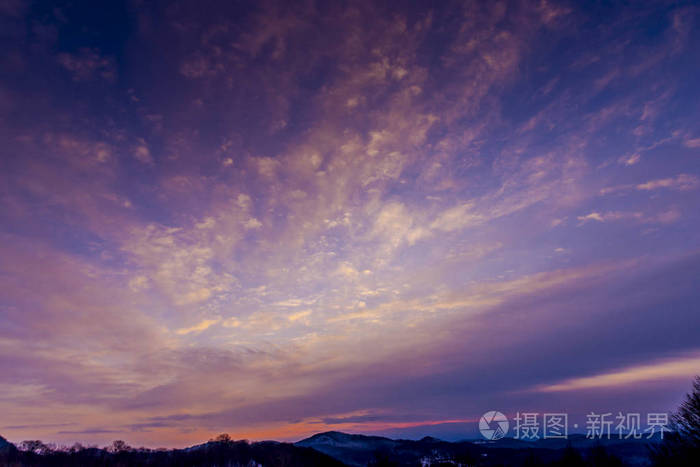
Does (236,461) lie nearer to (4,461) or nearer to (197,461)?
(197,461)

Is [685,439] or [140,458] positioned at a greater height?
[685,439]

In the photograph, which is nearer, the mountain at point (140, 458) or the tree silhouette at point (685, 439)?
the tree silhouette at point (685, 439)

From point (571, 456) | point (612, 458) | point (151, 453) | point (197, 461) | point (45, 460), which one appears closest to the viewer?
point (612, 458)

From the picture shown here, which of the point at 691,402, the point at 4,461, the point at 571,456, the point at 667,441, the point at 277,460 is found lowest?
the point at 277,460

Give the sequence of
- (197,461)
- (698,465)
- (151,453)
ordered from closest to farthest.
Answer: (698,465)
(197,461)
(151,453)

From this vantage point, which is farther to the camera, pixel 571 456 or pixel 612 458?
pixel 571 456

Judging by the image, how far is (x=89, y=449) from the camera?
182250mm

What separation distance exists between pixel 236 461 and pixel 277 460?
29.4 m

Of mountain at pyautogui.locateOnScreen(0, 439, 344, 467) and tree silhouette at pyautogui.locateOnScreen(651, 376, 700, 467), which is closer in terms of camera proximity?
tree silhouette at pyautogui.locateOnScreen(651, 376, 700, 467)

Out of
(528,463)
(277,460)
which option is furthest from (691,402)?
(277,460)

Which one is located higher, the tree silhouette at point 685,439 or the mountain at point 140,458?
the tree silhouette at point 685,439

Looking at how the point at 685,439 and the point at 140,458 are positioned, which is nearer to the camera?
the point at 685,439

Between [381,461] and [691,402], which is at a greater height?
[691,402]

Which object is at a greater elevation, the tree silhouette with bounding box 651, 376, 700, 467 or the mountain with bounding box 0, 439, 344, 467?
the tree silhouette with bounding box 651, 376, 700, 467
